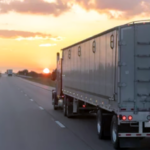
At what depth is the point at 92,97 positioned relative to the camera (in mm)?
13625

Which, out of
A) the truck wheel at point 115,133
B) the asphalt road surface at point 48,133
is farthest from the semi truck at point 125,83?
the asphalt road surface at point 48,133

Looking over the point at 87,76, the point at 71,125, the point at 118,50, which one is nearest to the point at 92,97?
the point at 87,76

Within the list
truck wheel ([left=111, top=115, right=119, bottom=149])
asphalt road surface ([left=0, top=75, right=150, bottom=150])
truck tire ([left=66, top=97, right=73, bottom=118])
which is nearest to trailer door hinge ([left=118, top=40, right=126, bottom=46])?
truck wheel ([left=111, top=115, right=119, bottom=149])

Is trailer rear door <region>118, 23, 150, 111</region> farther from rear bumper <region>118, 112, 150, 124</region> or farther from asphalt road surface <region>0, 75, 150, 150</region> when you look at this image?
asphalt road surface <region>0, 75, 150, 150</region>

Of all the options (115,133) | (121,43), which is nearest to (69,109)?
(115,133)

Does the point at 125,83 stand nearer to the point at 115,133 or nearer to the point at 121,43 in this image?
the point at 121,43

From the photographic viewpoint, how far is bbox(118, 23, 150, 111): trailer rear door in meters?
10.2

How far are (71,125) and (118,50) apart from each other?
6319 millimetres

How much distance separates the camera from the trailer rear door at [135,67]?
10.2 meters

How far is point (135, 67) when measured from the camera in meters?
10.3

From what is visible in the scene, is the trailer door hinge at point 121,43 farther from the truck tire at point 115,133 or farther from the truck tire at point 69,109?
the truck tire at point 69,109

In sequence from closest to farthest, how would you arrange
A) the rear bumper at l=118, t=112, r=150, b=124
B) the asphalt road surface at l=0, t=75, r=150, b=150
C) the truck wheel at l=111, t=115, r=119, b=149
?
the rear bumper at l=118, t=112, r=150, b=124, the truck wheel at l=111, t=115, r=119, b=149, the asphalt road surface at l=0, t=75, r=150, b=150

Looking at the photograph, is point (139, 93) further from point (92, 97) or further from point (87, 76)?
point (87, 76)

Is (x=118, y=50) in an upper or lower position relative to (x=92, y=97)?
upper
